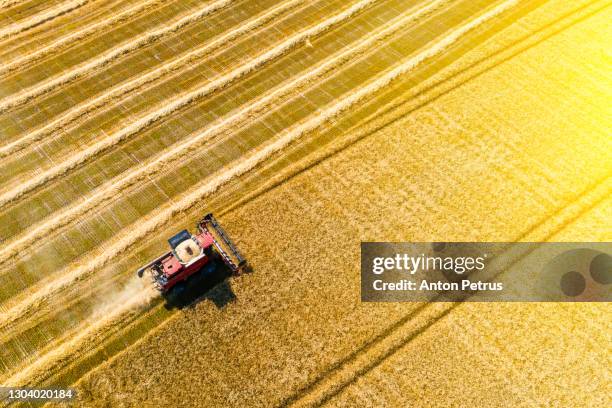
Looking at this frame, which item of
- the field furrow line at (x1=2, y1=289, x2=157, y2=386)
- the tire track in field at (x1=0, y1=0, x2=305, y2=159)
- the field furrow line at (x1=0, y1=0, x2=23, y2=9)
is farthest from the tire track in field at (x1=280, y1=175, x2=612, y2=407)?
the field furrow line at (x1=0, y1=0, x2=23, y2=9)

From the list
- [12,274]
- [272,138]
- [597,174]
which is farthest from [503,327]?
[12,274]

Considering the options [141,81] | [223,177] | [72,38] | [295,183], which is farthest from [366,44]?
[72,38]

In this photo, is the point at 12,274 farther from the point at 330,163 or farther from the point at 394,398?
the point at 394,398

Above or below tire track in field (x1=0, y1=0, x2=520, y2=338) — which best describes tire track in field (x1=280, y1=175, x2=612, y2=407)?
below

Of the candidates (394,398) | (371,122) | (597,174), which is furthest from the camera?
(371,122)

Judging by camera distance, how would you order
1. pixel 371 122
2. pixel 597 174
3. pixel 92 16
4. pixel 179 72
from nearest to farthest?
pixel 597 174 → pixel 371 122 → pixel 179 72 → pixel 92 16

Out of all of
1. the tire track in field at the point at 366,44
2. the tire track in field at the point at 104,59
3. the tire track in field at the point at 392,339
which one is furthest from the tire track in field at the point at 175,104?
the tire track in field at the point at 392,339

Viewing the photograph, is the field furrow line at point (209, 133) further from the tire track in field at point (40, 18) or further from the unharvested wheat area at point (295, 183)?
the tire track in field at point (40, 18)

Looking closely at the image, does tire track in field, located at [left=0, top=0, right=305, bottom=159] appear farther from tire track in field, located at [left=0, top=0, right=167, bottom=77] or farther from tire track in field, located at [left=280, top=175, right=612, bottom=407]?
tire track in field, located at [left=280, top=175, right=612, bottom=407]
